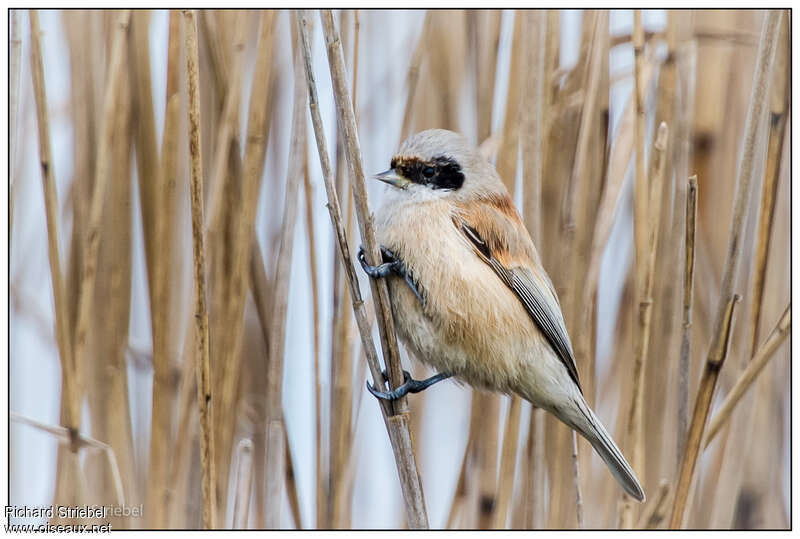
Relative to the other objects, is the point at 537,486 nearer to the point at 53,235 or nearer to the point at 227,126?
the point at 227,126

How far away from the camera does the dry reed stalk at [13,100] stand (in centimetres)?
167

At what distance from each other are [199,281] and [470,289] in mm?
694

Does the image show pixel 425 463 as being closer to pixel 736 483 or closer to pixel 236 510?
pixel 236 510

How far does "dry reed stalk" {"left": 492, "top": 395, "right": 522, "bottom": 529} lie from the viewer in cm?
188

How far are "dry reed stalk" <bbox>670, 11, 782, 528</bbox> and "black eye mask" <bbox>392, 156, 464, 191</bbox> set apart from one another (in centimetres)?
69

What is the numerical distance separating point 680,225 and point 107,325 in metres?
1.57

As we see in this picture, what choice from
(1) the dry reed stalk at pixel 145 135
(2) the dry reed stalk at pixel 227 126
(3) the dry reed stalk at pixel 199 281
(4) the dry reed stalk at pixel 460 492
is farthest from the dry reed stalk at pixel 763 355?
(1) the dry reed stalk at pixel 145 135

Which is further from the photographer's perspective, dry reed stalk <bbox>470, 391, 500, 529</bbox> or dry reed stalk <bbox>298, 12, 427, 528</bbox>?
dry reed stalk <bbox>470, 391, 500, 529</bbox>

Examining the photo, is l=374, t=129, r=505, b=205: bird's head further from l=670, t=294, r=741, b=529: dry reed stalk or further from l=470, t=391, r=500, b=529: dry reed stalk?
l=670, t=294, r=741, b=529: dry reed stalk

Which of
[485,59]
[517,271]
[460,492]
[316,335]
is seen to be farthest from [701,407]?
[485,59]

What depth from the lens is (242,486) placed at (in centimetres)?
176

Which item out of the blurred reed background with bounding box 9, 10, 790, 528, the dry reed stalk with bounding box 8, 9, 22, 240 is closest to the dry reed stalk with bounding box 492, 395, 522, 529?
the blurred reed background with bounding box 9, 10, 790, 528

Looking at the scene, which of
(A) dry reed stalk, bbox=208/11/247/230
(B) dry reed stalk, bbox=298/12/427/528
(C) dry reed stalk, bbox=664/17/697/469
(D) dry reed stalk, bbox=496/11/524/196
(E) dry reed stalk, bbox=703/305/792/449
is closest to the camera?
(B) dry reed stalk, bbox=298/12/427/528

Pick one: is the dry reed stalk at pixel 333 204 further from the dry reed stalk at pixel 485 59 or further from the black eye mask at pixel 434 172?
the dry reed stalk at pixel 485 59
